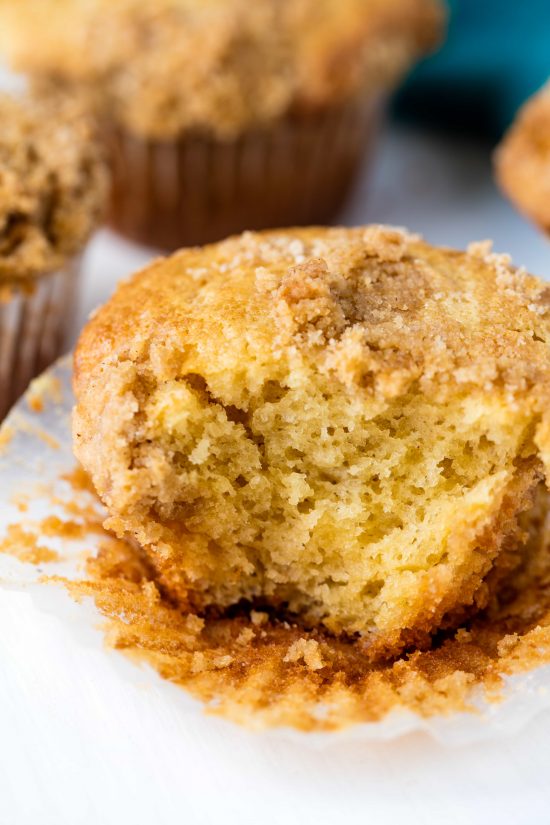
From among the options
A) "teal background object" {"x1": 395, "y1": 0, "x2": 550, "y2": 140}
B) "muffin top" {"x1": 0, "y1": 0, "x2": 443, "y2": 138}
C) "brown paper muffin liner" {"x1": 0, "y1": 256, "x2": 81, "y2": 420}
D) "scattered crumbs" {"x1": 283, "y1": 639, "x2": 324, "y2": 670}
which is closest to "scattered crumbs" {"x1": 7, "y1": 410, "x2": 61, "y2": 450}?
"brown paper muffin liner" {"x1": 0, "y1": 256, "x2": 81, "y2": 420}

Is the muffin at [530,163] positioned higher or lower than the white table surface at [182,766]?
higher

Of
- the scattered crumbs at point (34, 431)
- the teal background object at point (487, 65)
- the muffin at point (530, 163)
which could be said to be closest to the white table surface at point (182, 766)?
the scattered crumbs at point (34, 431)

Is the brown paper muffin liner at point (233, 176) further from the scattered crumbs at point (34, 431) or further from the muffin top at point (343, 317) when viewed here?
the scattered crumbs at point (34, 431)

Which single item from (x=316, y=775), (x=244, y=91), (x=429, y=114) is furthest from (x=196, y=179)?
(x=316, y=775)

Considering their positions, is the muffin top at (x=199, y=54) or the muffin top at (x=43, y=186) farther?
the muffin top at (x=199, y=54)

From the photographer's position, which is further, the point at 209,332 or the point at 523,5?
the point at 523,5

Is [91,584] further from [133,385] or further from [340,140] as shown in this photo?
[340,140]

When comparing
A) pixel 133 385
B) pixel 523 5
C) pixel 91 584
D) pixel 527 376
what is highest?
pixel 523 5

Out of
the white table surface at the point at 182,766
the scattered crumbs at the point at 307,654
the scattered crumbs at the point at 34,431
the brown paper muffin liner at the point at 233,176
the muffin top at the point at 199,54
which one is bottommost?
the white table surface at the point at 182,766
